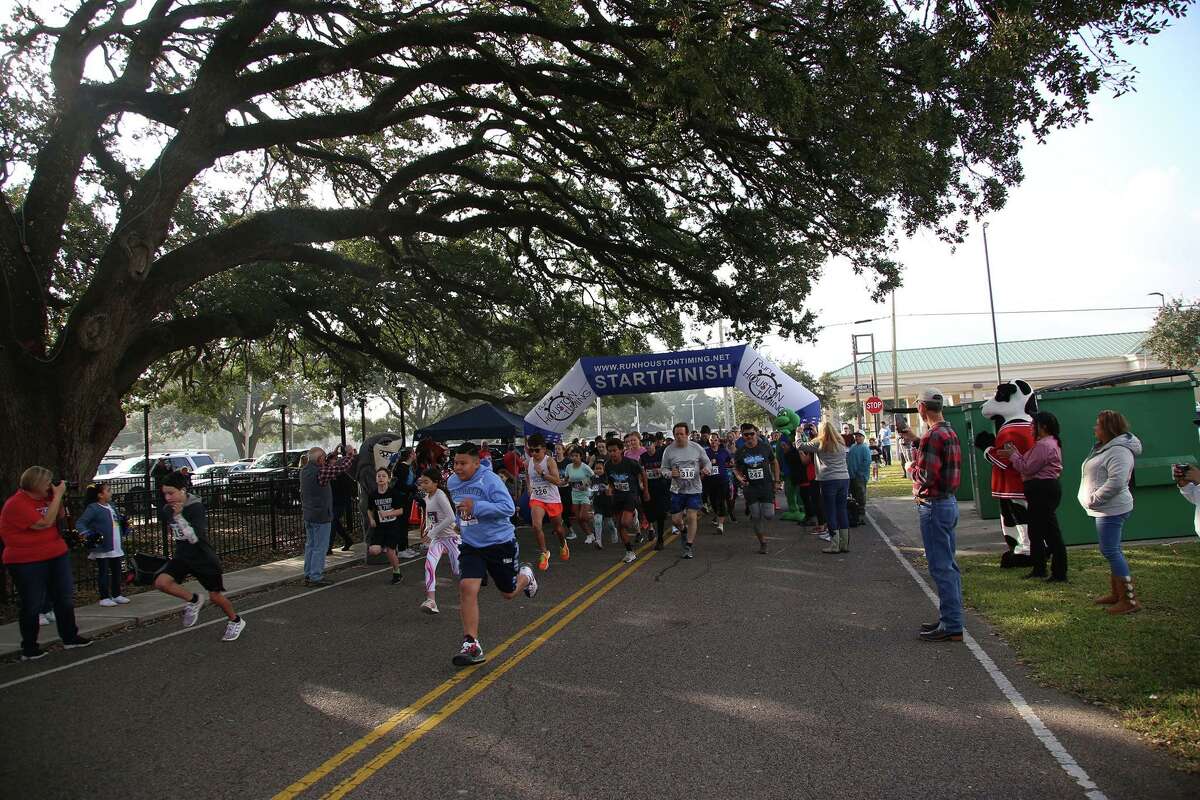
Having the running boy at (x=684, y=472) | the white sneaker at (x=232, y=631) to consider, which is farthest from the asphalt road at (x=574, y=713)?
the running boy at (x=684, y=472)

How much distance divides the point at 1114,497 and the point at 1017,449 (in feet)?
8.49

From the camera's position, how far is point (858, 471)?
16.1 metres

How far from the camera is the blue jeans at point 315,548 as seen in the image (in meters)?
11.8

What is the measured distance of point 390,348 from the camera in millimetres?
23844

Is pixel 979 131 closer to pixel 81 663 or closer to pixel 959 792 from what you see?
pixel 959 792

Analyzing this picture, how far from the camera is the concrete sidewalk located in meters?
9.02

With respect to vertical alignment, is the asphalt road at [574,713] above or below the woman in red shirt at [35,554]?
below

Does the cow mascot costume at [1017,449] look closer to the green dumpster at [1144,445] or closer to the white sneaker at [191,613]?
the green dumpster at [1144,445]

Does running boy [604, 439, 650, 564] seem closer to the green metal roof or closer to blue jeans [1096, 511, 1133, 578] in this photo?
blue jeans [1096, 511, 1133, 578]

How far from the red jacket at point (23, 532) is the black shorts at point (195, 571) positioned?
1.22 metres

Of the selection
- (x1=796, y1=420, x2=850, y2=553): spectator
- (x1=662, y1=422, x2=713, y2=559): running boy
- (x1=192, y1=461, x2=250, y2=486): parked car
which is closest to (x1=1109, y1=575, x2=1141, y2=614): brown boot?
(x1=796, y1=420, x2=850, y2=553): spectator

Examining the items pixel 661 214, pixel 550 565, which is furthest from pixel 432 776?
pixel 661 214

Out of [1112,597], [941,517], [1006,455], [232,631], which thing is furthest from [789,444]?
[232,631]

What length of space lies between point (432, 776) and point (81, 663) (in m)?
5.14
